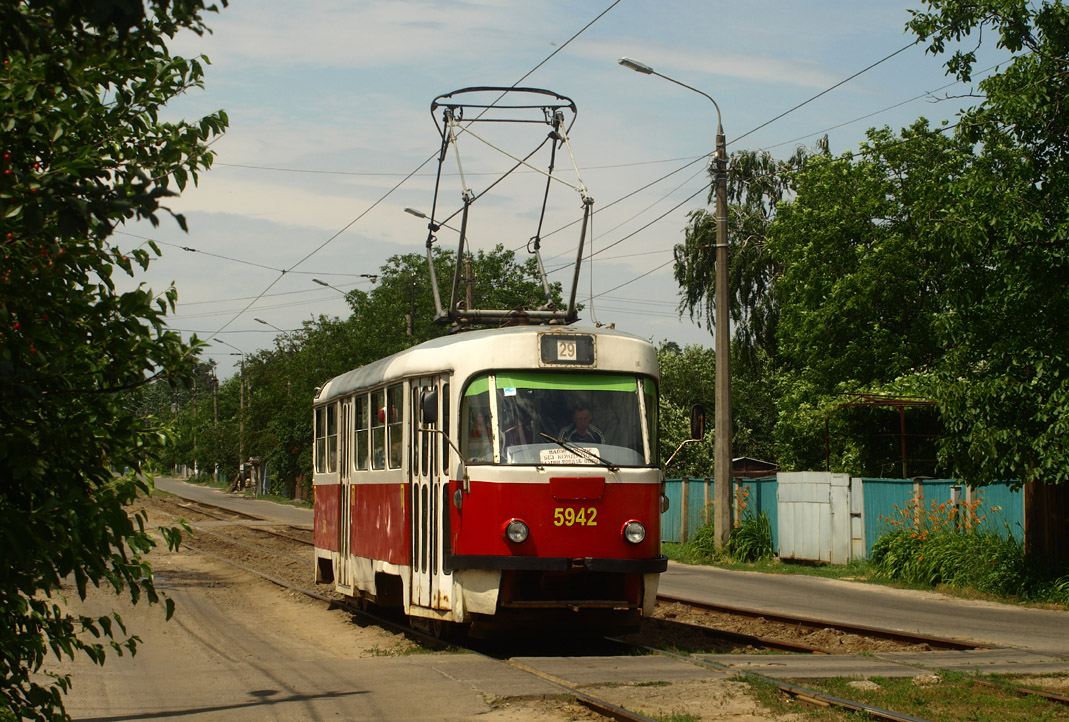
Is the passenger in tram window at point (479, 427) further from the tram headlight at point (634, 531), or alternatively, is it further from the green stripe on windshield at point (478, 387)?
the tram headlight at point (634, 531)

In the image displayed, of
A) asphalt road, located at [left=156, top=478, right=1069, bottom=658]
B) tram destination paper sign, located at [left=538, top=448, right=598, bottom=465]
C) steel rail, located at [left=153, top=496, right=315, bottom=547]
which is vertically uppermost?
tram destination paper sign, located at [left=538, top=448, right=598, bottom=465]

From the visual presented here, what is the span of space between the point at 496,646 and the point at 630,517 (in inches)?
85.3

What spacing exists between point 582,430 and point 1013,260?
25.5ft

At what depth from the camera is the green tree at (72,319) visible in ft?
12.3

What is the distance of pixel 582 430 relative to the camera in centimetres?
1109

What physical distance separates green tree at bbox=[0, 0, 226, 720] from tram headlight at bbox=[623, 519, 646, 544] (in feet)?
19.5

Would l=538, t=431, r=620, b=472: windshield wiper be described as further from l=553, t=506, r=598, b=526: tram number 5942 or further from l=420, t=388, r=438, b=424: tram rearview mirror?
l=420, t=388, r=438, b=424: tram rearview mirror

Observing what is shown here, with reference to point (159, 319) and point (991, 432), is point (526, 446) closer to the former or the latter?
point (159, 319)

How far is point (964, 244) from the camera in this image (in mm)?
15742

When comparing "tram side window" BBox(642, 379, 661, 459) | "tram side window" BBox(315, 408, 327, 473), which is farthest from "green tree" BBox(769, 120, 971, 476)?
"tram side window" BBox(642, 379, 661, 459)

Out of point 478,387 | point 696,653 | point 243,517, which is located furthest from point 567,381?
point 243,517

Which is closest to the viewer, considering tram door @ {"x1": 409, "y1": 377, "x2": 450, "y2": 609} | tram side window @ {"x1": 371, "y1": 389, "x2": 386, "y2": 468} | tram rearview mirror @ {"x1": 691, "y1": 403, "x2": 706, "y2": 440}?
tram door @ {"x1": 409, "y1": 377, "x2": 450, "y2": 609}

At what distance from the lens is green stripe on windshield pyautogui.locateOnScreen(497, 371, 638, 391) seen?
1107cm

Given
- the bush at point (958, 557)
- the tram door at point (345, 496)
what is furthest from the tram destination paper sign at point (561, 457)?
the bush at point (958, 557)
